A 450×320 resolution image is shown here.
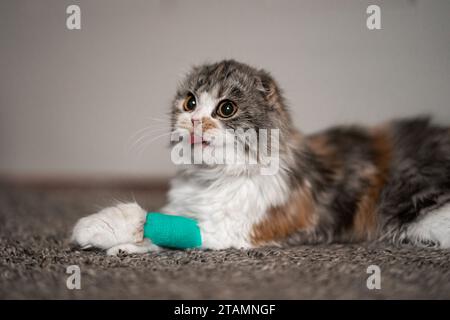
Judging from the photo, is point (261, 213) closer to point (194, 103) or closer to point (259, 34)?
point (194, 103)

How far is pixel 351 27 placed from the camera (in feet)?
8.89

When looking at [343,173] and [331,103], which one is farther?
[331,103]

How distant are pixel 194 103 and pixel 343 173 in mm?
746

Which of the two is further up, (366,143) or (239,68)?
(239,68)

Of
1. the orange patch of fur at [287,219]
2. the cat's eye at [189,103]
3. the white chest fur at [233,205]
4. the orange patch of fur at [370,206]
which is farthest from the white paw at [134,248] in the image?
the orange patch of fur at [370,206]

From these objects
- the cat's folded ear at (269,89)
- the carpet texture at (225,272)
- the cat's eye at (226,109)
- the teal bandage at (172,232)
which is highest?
the cat's folded ear at (269,89)

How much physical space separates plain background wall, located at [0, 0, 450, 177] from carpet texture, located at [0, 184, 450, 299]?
100 centimetres

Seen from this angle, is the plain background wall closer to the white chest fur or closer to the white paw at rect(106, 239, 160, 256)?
the white chest fur

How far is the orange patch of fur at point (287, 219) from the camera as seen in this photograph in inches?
64.2

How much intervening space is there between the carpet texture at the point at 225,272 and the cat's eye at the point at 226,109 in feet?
1.68

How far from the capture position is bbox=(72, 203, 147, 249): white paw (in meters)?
1.50

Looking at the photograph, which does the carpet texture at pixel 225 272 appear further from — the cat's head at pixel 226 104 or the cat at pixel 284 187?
the cat's head at pixel 226 104

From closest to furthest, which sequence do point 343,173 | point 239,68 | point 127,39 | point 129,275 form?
point 129,275
point 239,68
point 343,173
point 127,39
